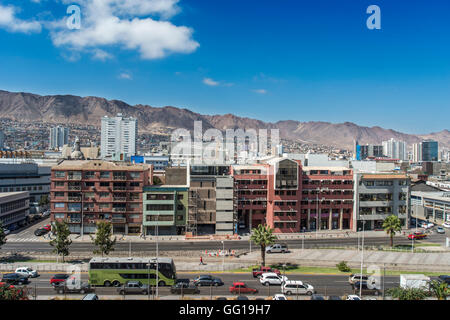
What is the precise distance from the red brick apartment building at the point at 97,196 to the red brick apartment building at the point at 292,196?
14.8 m

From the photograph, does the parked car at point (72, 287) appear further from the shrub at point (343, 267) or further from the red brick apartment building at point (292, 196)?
the red brick apartment building at point (292, 196)

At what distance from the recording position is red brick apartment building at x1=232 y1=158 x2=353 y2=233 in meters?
51.4

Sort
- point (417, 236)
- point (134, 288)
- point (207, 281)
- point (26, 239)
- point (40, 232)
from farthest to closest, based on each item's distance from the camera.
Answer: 1. point (417, 236)
2. point (40, 232)
3. point (26, 239)
4. point (207, 281)
5. point (134, 288)

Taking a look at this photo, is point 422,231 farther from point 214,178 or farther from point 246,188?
point 214,178

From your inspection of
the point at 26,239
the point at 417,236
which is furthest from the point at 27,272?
the point at 417,236

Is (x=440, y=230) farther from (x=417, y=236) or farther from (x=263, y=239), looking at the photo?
(x=263, y=239)

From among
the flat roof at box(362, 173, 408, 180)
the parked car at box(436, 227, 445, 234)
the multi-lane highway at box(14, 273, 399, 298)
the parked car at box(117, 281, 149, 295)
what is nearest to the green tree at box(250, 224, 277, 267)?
the multi-lane highway at box(14, 273, 399, 298)

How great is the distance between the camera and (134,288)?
87.0ft

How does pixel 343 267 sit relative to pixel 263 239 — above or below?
below

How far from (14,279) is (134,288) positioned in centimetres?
963

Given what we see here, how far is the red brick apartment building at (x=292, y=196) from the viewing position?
51.4m

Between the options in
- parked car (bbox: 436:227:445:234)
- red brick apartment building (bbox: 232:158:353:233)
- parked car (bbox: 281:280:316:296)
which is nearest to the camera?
parked car (bbox: 281:280:316:296)

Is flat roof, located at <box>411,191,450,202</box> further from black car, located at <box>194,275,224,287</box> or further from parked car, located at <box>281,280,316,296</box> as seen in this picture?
black car, located at <box>194,275,224,287</box>

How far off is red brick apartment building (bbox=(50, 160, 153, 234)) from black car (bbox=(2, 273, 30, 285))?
20592 mm
